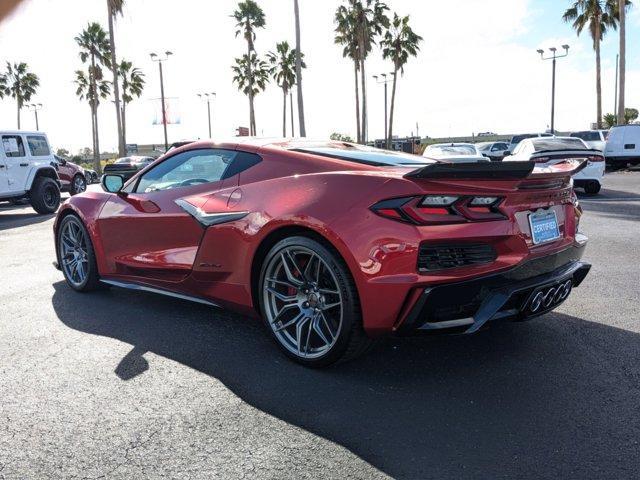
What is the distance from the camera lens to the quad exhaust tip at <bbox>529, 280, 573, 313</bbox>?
10.1 feet

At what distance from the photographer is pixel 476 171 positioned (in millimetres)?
2902

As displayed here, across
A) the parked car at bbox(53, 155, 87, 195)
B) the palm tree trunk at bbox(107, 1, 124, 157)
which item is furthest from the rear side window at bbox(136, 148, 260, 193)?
the palm tree trunk at bbox(107, 1, 124, 157)

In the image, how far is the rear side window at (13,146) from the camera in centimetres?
1283

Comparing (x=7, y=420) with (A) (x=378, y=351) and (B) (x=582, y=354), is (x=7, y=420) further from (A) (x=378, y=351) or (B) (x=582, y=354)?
(B) (x=582, y=354)

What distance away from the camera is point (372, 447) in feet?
7.98

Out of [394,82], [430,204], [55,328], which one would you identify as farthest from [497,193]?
[394,82]

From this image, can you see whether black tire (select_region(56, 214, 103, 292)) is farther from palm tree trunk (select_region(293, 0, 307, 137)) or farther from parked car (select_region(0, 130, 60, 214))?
palm tree trunk (select_region(293, 0, 307, 137))

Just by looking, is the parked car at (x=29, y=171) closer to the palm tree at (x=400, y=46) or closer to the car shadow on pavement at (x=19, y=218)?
the car shadow on pavement at (x=19, y=218)

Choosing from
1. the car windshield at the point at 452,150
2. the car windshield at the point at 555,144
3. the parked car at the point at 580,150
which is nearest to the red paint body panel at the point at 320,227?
the parked car at the point at 580,150

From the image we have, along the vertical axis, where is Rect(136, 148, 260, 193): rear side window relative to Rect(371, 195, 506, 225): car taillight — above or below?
above

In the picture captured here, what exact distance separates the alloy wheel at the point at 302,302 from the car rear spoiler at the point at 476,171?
2.38 feet

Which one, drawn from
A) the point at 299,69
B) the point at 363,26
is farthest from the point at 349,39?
the point at 299,69

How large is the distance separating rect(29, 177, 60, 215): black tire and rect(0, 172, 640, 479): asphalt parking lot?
9983 mm

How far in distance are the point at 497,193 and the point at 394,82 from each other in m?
40.9
